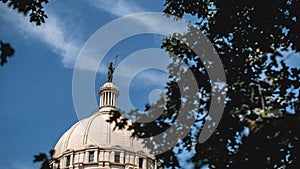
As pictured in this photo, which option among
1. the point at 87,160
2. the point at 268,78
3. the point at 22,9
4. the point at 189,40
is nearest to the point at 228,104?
the point at 268,78

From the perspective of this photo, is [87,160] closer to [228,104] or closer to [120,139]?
[120,139]

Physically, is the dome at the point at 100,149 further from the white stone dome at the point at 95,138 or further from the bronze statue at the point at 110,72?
the bronze statue at the point at 110,72

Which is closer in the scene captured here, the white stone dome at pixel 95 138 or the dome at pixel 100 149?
the dome at pixel 100 149

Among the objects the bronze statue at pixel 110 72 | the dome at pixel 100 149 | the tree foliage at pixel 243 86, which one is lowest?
the tree foliage at pixel 243 86

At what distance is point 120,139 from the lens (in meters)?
54.1

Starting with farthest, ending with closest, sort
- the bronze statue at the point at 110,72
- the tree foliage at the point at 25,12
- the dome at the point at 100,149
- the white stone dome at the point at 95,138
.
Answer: the bronze statue at the point at 110,72, the white stone dome at the point at 95,138, the dome at the point at 100,149, the tree foliage at the point at 25,12

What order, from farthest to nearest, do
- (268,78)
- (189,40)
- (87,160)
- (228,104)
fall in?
(87,160) < (189,40) < (228,104) < (268,78)

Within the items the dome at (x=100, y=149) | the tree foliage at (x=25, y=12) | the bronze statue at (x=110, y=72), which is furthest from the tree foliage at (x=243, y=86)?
the bronze statue at (x=110, y=72)

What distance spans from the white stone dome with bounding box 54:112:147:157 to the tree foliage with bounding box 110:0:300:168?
39.8 m

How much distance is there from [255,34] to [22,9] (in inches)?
217

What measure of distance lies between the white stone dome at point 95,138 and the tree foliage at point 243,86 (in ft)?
131

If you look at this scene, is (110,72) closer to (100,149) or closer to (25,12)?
(100,149)

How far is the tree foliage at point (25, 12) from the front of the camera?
8117mm

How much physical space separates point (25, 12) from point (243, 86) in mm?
4881
